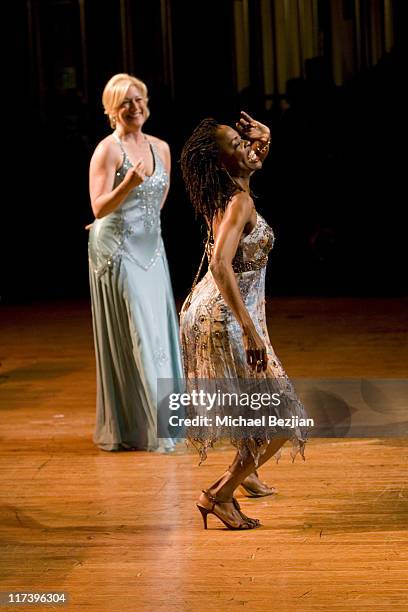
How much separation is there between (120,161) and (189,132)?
5.13 m

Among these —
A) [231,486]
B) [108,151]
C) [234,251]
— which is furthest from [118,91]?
[231,486]

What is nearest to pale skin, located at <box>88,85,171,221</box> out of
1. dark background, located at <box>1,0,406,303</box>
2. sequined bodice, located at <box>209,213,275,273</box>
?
sequined bodice, located at <box>209,213,275,273</box>

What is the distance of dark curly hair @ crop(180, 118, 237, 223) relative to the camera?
4066mm

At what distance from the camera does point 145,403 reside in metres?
5.43

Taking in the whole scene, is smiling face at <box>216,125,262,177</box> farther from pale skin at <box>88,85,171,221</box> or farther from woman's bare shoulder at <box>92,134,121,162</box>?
woman's bare shoulder at <box>92,134,121,162</box>

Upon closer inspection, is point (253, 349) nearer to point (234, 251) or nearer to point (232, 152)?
point (234, 251)

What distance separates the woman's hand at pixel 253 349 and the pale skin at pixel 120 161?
1.48m

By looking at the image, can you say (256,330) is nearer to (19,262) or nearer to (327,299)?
(327,299)

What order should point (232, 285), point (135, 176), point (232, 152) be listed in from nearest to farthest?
point (232, 285), point (232, 152), point (135, 176)

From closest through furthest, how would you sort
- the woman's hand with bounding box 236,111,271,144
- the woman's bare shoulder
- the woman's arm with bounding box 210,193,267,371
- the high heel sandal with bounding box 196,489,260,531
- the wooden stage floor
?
the wooden stage floor, the woman's arm with bounding box 210,193,267,371, the high heel sandal with bounding box 196,489,260,531, the woman's hand with bounding box 236,111,271,144, the woman's bare shoulder

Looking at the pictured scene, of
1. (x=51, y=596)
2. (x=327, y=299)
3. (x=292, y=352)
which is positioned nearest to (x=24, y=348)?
(x=292, y=352)

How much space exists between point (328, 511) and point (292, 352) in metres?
3.27

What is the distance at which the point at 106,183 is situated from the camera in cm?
530

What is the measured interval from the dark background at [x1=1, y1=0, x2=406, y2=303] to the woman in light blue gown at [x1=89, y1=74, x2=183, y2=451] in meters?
4.50
